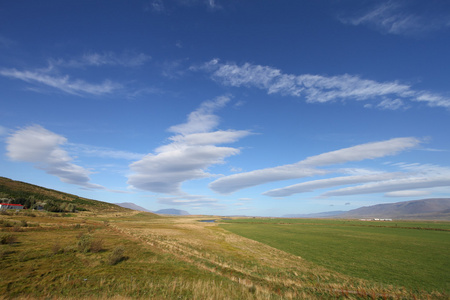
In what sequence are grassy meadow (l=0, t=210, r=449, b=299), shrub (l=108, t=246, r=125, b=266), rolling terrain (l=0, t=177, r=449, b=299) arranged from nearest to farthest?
1. rolling terrain (l=0, t=177, r=449, b=299)
2. grassy meadow (l=0, t=210, r=449, b=299)
3. shrub (l=108, t=246, r=125, b=266)

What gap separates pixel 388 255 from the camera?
33.6 meters

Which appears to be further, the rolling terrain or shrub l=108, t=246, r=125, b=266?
shrub l=108, t=246, r=125, b=266

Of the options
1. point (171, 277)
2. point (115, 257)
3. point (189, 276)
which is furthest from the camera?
point (115, 257)

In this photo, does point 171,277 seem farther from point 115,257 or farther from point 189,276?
point 115,257

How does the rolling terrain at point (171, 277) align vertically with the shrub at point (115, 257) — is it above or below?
below

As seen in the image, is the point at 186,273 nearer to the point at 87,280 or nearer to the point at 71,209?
the point at 87,280

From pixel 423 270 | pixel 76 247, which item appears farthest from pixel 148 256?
pixel 423 270

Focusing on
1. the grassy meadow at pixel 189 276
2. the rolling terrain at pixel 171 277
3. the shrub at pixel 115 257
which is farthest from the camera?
the shrub at pixel 115 257

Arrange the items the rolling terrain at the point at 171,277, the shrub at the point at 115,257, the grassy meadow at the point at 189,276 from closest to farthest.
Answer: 1. the rolling terrain at the point at 171,277
2. the grassy meadow at the point at 189,276
3. the shrub at the point at 115,257

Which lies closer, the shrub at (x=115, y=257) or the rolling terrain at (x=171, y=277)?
the rolling terrain at (x=171, y=277)

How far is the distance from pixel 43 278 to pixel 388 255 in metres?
46.8

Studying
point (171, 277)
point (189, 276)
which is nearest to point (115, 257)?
point (171, 277)

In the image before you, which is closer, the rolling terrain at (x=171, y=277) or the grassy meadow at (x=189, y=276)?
the rolling terrain at (x=171, y=277)

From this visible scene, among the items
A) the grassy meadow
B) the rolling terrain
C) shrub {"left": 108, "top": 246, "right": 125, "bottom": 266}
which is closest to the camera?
the rolling terrain
